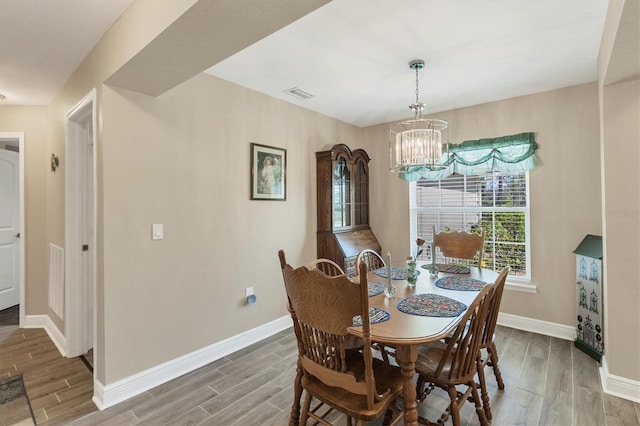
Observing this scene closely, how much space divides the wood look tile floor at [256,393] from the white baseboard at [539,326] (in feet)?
0.84

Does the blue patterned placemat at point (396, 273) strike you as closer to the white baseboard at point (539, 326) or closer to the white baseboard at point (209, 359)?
the white baseboard at point (209, 359)

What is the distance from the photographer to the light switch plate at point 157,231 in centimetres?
238

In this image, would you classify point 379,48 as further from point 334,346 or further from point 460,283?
point 334,346

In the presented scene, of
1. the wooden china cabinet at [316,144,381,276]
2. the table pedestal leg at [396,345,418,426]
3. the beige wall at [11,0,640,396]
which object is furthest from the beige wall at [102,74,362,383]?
the table pedestal leg at [396,345,418,426]

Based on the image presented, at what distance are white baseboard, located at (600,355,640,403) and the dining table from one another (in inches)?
39.0

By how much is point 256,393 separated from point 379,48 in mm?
2710

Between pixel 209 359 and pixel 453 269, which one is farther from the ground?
pixel 453 269

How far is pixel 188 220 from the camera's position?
260 cm

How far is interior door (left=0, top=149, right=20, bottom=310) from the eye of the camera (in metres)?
3.96

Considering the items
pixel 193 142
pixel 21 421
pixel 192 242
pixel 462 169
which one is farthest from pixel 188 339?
pixel 462 169

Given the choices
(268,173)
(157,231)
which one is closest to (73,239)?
(157,231)

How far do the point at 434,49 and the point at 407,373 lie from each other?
7.42 feet

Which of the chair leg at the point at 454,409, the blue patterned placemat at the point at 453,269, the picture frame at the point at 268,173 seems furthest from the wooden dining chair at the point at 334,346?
the picture frame at the point at 268,173

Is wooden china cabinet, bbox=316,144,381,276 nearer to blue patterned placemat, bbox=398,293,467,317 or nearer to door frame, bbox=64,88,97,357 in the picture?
blue patterned placemat, bbox=398,293,467,317
